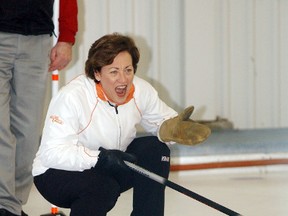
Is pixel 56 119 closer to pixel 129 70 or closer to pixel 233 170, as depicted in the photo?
pixel 129 70

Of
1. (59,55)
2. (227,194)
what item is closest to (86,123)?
(59,55)

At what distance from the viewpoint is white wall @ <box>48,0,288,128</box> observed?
4.29m

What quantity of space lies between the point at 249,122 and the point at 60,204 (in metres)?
2.76

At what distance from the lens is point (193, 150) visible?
12.7 ft

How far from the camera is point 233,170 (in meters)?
3.88

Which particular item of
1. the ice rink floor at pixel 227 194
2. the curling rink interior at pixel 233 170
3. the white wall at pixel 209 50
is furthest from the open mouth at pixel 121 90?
the white wall at pixel 209 50

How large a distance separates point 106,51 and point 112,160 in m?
0.38

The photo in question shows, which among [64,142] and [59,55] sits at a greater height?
[59,55]

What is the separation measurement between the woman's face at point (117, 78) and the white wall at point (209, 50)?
2.06m

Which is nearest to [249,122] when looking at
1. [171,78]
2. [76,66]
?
[171,78]

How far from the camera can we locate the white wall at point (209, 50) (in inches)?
169

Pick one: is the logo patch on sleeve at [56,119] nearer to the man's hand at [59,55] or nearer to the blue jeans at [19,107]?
the blue jeans at [19,107]

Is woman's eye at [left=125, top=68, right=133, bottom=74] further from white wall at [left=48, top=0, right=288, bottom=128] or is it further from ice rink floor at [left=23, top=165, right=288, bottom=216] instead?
white wall at [left=48, top=0, right=288, bottom=128]

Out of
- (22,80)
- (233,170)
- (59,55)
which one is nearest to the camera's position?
(22,80)
